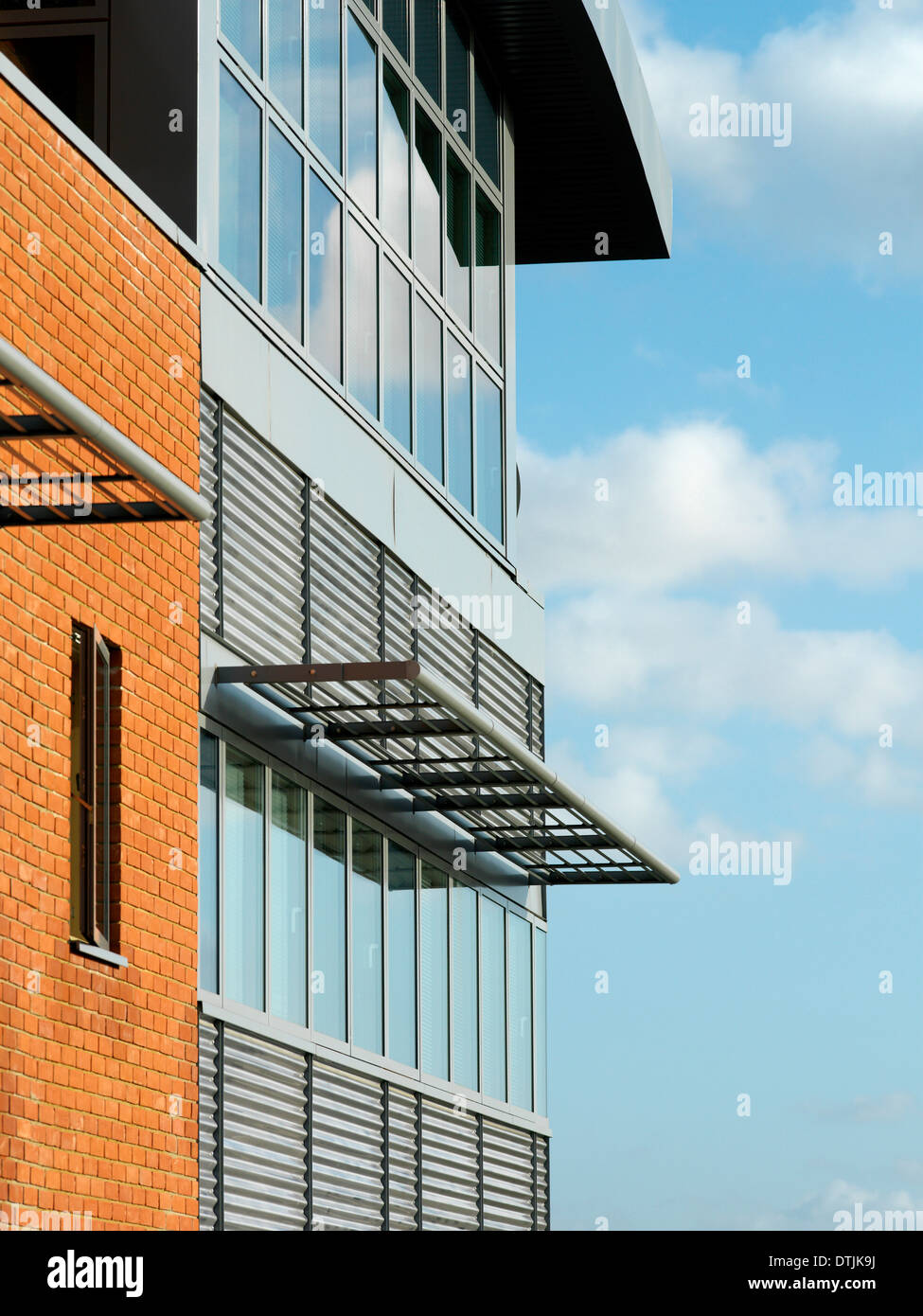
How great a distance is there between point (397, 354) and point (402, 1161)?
6.78 metres

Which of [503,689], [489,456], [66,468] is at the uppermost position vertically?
[489,456]

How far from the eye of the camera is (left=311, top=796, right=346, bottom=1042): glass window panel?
51.4 feet

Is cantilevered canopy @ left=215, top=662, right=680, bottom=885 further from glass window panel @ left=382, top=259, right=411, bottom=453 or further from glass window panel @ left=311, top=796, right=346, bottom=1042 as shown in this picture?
glass window panel @ left=382, top=259, right=411, bottom=453

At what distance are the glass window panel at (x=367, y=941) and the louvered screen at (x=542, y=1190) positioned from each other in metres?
5.43

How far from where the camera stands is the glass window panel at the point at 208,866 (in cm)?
1364

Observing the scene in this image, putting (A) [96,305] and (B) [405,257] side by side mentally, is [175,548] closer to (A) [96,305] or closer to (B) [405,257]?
(A) [96,305]

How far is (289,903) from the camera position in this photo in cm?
1520

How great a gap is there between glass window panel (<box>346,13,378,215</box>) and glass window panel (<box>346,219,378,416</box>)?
35cm

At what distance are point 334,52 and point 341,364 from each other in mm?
2504

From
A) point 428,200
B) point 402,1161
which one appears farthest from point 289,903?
point 428,200

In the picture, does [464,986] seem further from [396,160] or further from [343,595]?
[396,160]

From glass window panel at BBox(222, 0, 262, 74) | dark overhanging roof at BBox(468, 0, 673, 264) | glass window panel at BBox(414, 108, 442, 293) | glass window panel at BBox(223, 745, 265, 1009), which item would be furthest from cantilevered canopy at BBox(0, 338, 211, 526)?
dark overhanging roof at BBox(468, 0, 673, 264)

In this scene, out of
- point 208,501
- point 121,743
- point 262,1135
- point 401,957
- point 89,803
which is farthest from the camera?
point 401,957
